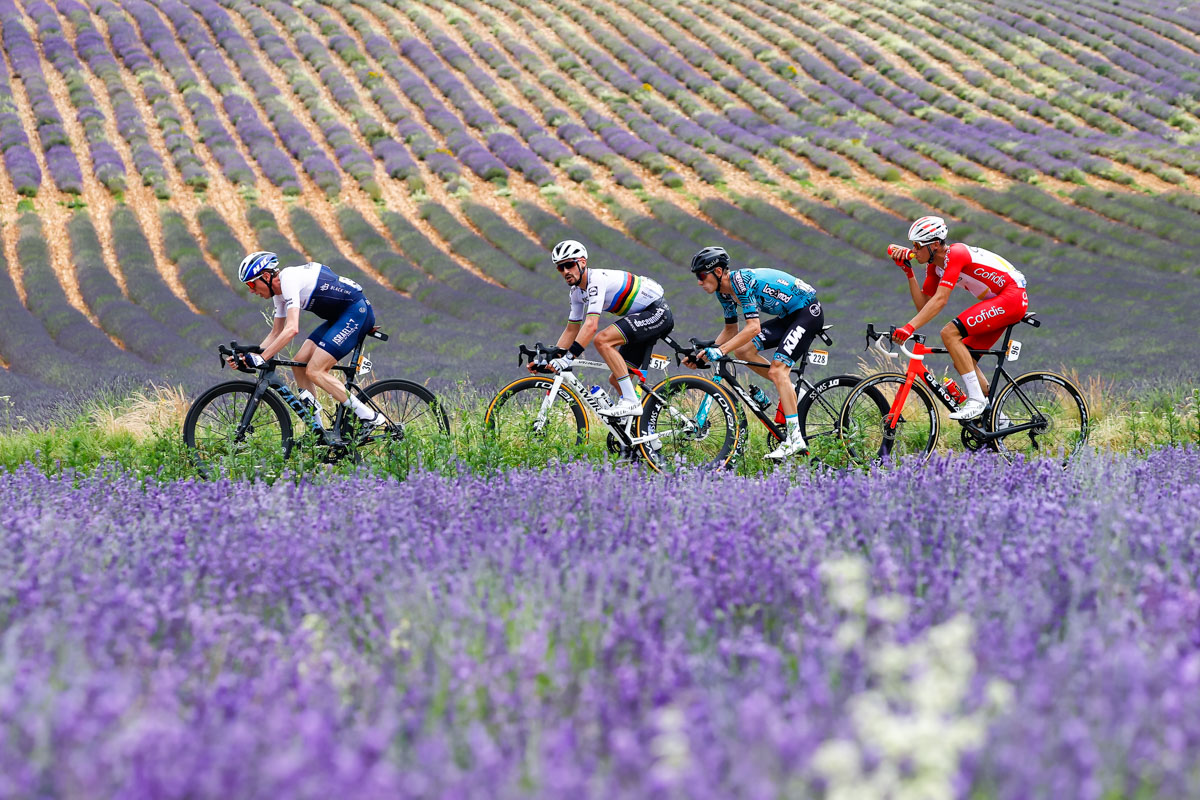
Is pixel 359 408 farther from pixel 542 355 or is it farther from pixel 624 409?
pixel 624 409

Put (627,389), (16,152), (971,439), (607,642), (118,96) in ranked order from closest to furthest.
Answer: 1. (607,642)
2. (627,389)
3. (971,439)
4. (16,152)
5. (118,96)

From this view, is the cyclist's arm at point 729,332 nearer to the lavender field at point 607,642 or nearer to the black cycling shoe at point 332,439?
the lavender field at point 607,642

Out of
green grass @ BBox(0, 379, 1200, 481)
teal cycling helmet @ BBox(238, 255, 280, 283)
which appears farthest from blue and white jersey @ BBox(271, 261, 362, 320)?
green grass @ BBox(0, 379, 1200, 481)

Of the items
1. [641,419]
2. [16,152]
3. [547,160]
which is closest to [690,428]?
[641,419]

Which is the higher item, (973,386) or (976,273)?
(976,273)

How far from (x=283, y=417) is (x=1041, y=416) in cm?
525

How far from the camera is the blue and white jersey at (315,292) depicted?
6.92 meters

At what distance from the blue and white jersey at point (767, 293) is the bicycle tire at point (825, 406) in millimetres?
587

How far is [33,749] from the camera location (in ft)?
6.71

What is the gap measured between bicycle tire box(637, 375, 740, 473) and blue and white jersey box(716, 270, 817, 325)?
60 centimetres

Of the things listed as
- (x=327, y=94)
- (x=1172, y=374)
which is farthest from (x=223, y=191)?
(x=1172, y=374)

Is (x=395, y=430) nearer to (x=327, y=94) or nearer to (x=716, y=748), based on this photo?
(x=716, y=748)

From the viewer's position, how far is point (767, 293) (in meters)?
7.04

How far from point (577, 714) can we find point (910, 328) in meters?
5.09
